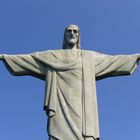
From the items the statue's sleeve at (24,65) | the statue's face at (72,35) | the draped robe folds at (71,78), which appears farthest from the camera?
the statue's face at (72,35)

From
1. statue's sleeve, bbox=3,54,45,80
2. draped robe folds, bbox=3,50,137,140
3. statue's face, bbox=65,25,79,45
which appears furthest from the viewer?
statue's face, bbox=65,25,79,45

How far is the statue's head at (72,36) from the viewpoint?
1530cm

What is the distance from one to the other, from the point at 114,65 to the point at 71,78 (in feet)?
5.08

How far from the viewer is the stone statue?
44.9 feet

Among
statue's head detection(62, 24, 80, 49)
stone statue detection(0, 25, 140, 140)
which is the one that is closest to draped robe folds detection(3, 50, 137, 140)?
stone statue detection(0, 25, 140, 140)

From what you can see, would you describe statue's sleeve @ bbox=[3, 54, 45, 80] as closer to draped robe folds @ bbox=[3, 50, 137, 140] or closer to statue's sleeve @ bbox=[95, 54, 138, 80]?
draped robe folds @ bbox=[3, 50, 137, 140]

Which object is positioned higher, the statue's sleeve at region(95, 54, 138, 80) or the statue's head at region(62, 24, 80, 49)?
the statue's head at region(62, 24, 80, 49)

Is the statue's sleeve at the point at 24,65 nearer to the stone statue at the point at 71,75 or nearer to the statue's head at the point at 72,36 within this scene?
the stone statue at the point at 71,75

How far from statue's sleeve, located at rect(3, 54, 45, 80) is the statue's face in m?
1.24

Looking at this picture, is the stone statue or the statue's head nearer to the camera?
the stone statue

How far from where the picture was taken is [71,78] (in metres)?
14.4

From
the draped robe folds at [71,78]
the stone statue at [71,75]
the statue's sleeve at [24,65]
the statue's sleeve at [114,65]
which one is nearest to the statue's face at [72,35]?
the stone statue at [71,75]

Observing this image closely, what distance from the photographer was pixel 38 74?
14.8m

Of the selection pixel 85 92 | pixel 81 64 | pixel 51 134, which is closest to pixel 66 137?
pixel 51 134
